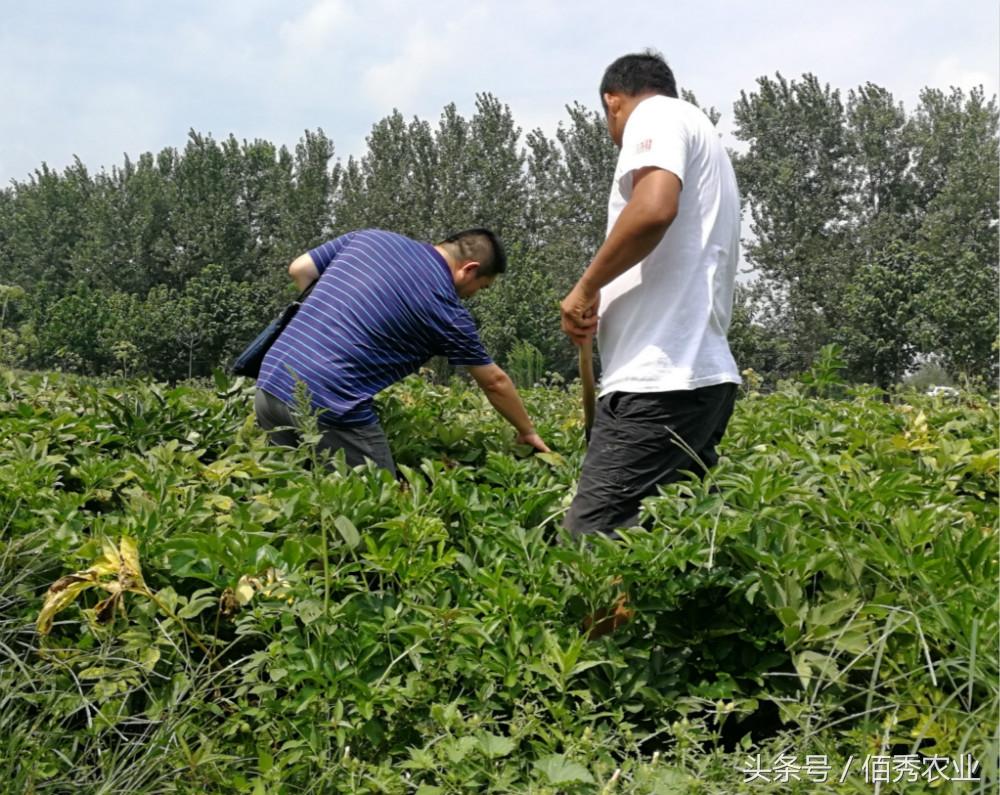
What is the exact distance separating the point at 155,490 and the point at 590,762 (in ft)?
4.91

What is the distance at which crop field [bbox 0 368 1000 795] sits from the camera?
6.64 ft

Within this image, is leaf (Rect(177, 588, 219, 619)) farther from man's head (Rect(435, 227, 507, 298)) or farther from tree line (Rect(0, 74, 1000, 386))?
tree line (Rect(0, 74, 1000, 386))

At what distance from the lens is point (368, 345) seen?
351 cm

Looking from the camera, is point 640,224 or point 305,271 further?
point 305,271

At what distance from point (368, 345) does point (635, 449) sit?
116cm

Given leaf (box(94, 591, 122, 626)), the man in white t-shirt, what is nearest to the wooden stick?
the man in white t-shirt

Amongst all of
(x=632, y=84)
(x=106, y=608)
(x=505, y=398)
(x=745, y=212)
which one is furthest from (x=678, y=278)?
(x=745, y=212)

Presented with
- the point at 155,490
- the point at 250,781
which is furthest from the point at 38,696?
the point at 155,490

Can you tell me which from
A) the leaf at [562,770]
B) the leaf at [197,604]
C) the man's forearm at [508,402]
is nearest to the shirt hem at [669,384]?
the man's forearm at [508,402]

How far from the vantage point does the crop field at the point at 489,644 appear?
2025 millimetres

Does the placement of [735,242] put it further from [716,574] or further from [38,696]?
[38,696]

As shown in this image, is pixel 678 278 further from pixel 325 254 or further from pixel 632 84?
pixel 325 254

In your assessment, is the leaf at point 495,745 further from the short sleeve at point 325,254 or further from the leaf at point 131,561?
the short sleeve at point 325,254

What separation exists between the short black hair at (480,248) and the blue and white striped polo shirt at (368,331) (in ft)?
0.45
